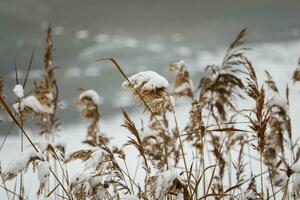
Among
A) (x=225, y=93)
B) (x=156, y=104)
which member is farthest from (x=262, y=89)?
(x=225, y=93)

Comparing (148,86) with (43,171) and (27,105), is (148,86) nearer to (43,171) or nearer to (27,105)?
(43,171)

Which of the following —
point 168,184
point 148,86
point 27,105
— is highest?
point 27,105

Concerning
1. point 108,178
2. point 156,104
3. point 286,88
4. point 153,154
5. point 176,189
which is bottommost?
point 176,189

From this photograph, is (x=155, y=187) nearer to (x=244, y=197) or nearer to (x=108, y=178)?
(x=108, y=178)

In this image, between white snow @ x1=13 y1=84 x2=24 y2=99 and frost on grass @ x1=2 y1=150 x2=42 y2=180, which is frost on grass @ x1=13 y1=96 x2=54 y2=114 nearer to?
white snow @ x1=13 y1=84 x2=24 y2=99

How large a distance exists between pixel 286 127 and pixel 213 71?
112 cm

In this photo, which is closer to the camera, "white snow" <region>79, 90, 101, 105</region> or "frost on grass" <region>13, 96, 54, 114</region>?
"frost on grass" <region>13, 96, 54, 114</region>

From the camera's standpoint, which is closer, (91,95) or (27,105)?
(27,105)


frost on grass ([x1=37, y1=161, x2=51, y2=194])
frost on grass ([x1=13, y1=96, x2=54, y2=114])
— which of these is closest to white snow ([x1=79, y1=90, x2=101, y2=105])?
frost on grass ([x1=13, y1=96, x2=54, y2=114])

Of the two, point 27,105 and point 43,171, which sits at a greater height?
point 27,105

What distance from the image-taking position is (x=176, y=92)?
4887mm

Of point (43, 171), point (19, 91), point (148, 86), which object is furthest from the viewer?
point (19, 91)

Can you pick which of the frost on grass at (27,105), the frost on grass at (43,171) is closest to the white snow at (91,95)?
the frost on grass at (27,105)

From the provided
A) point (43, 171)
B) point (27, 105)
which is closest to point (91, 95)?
point (27, 105)
